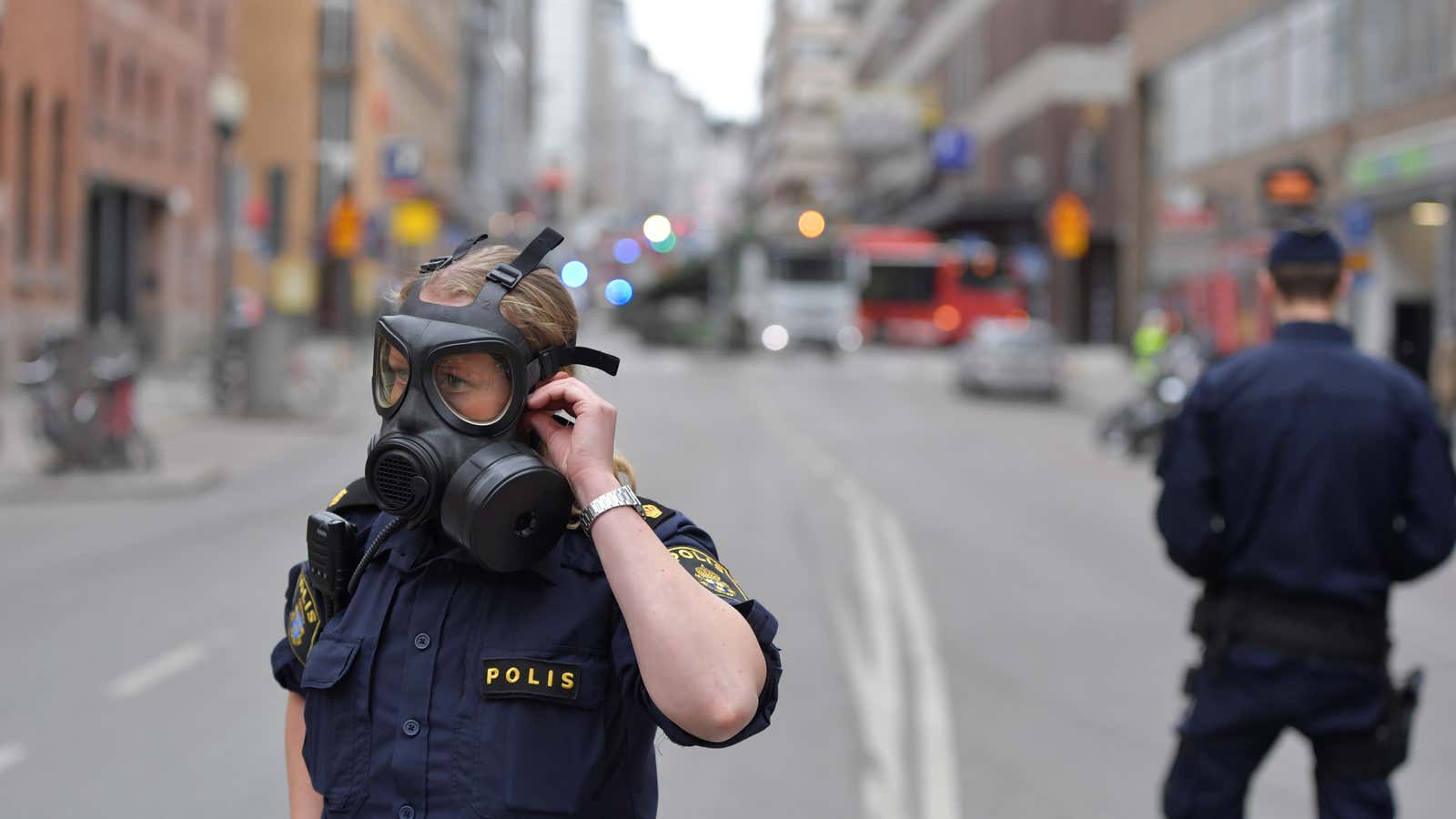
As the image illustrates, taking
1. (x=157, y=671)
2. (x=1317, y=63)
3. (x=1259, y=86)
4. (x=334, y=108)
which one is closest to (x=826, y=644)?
(x=157, y=671)

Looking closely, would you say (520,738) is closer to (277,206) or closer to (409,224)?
(409,224)

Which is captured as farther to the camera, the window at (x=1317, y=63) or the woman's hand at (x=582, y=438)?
the window at (x=1317, y=63)

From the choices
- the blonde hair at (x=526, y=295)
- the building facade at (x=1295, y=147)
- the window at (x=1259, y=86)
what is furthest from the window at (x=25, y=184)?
the blonde hair at (x=526, y=295)

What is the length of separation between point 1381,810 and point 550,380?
8.58 feet

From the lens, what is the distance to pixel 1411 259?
100ft

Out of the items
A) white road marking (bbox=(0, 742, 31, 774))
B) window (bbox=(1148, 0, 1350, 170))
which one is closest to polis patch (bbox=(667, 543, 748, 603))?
white road marking (bbox=(0, 742, 31, 774))

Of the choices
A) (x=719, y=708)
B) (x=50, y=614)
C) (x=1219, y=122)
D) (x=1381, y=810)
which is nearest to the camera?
(x=719, y=708)

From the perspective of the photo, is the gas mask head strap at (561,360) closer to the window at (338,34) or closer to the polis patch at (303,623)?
the polis patch at (303,623)

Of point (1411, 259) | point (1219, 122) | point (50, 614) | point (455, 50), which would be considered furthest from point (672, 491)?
point (455, 50)

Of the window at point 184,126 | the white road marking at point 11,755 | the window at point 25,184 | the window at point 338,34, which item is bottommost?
the white road marking at point 11,755

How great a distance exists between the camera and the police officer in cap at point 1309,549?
424 cm

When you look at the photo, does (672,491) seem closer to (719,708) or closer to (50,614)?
(50,614)

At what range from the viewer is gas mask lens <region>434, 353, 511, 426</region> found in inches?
93.6

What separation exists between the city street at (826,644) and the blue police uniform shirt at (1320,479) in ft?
7.37
